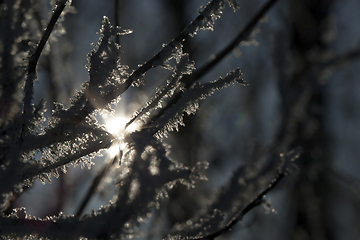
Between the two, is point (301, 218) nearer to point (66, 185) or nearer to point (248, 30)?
point (66, 185)

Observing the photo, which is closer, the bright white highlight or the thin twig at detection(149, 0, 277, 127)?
the bright white highlight

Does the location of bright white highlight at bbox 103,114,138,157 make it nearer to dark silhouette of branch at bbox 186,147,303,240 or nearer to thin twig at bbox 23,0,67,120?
thin twig at bbox 23,0,67,120

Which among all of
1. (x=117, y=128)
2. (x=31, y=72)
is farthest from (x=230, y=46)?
(x=31, y=72)

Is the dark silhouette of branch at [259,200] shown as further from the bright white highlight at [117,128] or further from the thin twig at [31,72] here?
the thin twig at [31,72]

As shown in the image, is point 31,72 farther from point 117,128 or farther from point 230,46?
point 230,46

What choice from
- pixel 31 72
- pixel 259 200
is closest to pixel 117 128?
pixel 31 72

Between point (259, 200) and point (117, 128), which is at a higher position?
point (117, 128)

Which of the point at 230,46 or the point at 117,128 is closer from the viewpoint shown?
the point at 117,128

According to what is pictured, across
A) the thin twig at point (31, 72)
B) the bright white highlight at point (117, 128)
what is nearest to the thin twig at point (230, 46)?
the bright white highlight at point (117, 128)

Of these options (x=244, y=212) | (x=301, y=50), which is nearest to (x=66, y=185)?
(x=244, y=212)

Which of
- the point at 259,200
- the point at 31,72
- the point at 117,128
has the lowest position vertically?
the point at 259,200

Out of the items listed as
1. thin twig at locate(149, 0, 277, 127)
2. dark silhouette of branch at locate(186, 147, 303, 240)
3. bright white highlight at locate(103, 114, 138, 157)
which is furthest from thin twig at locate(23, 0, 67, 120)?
dark silhouette of branch at locate(186, 147, 303, 240)
